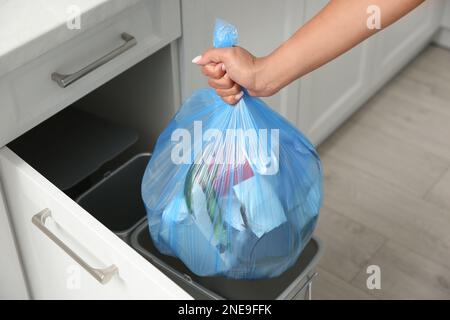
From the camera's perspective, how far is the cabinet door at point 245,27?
112cm

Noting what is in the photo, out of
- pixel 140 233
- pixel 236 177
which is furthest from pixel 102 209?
pixel 236 177

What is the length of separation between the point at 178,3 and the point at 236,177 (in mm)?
317

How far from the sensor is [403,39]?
6.30 ft

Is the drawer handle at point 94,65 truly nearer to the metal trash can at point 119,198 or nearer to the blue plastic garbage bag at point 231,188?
the blue plastic garbage bag at point 231,188

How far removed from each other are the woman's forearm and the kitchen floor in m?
0.68

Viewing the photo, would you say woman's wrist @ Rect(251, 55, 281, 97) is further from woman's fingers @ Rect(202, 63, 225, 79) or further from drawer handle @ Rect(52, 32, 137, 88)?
drawer handle @ Rect(52, 32, 137, 88)

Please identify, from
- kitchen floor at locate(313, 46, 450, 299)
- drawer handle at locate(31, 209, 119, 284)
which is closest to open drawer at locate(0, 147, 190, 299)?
drawer handle at locate(31, 209, 119, 284)

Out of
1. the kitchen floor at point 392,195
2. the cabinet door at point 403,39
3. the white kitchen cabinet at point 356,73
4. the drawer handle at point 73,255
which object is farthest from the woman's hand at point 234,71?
the cabinet door at point 403,39

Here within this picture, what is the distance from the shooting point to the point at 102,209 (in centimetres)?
121

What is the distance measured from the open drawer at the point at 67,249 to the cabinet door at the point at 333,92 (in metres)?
0.74

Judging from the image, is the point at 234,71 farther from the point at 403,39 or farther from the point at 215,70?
the point at 403,39

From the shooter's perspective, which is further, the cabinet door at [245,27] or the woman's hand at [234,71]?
the cabinet door at [245,27]

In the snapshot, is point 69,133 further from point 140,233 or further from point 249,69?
point 249,69

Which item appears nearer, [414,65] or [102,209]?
[102,209]
